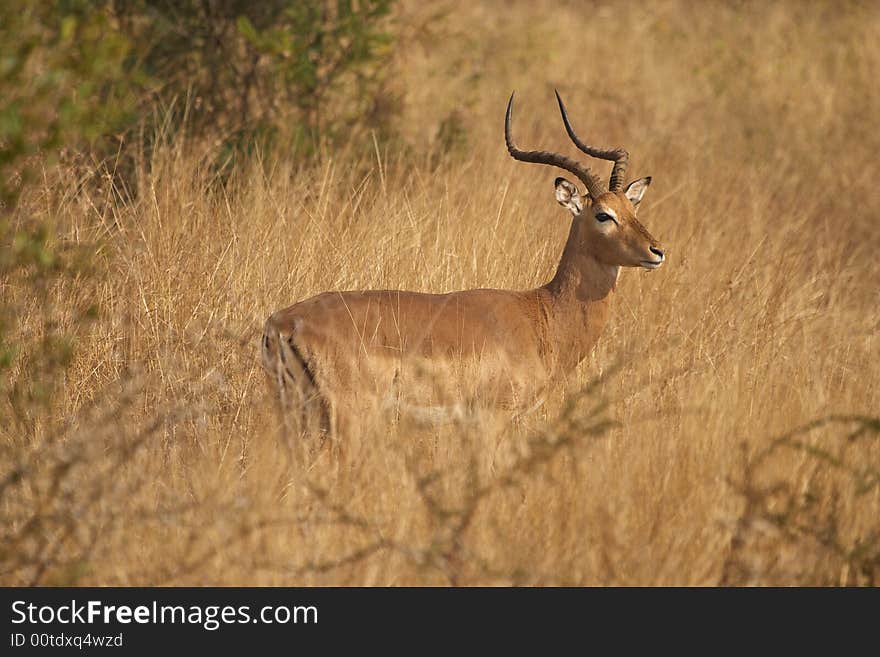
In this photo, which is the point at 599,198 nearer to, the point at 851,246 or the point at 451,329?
the point at 451,329

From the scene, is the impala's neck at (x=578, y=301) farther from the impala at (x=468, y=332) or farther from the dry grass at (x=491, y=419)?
the dry grass at (x=491, y=419)

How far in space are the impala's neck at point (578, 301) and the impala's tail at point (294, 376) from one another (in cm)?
140

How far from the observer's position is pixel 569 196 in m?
6.18

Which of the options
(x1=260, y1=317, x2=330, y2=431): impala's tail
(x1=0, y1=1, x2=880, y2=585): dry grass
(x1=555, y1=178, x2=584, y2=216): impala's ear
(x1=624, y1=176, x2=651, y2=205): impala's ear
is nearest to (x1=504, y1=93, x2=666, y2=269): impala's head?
(x1=555, y1=178, x2=584, y2=216): impala's ear

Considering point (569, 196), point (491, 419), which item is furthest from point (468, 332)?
point (569, 196)

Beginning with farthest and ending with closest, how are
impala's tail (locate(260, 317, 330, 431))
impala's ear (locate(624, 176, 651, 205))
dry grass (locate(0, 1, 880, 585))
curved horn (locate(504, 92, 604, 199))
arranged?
impala's ear (locate(624, 176, 651, 205))
curved horn (locate(504, 92, 604, 199))
impala's tail (locate(260, 317, 330, 431))
dry grass (locate(0, 1, 880, 585))

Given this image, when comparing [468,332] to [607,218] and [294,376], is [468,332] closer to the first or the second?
[294,376]

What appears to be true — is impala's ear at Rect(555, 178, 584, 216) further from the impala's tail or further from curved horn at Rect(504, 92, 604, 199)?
the impala's tail

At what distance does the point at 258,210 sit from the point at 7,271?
160cm

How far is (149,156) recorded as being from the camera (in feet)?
27.3

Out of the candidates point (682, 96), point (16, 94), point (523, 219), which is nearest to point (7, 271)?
point (16, 94)

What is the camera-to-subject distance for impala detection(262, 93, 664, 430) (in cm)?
492

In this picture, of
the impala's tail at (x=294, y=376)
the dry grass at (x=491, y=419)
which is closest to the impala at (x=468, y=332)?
the impala's tail at (x=294, y=376)

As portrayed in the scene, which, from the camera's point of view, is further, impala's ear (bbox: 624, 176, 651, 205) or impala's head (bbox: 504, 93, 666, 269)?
impala's ear (bbox: 624, 176, 651, 205)
